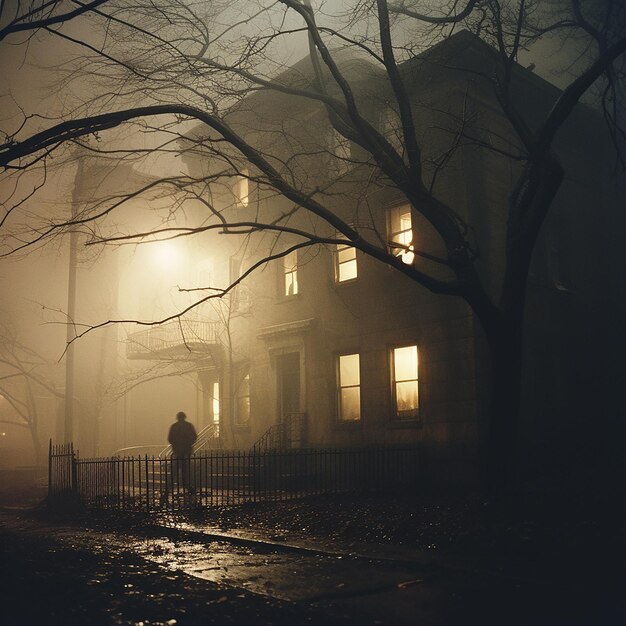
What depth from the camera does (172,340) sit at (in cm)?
2550

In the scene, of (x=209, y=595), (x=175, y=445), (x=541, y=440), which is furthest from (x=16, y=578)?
(x=541, y=440)

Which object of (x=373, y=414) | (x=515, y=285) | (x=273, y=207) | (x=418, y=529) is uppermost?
(x=273, y=207)

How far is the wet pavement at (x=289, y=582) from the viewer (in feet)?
20.0

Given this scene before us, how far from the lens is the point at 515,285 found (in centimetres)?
1123

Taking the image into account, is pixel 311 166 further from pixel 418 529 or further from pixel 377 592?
pixel 377 592

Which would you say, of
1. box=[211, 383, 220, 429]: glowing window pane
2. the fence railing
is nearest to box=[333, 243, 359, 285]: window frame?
the fence railing

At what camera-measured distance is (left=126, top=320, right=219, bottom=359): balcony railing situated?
23.2 metres

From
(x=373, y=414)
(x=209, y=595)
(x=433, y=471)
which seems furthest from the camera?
(x=373, y=414)

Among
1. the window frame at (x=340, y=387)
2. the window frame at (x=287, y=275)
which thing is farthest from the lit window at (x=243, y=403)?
the window frame at (x=340, y=387)

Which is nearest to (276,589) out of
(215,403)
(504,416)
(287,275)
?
(504,416)

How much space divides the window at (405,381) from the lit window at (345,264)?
269 centimetres

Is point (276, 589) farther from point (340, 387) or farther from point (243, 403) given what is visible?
point (243, 403)

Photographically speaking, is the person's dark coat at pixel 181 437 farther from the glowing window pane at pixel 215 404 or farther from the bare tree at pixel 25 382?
the bare tree at pixel 25 382

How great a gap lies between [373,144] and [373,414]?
8.61 meters
